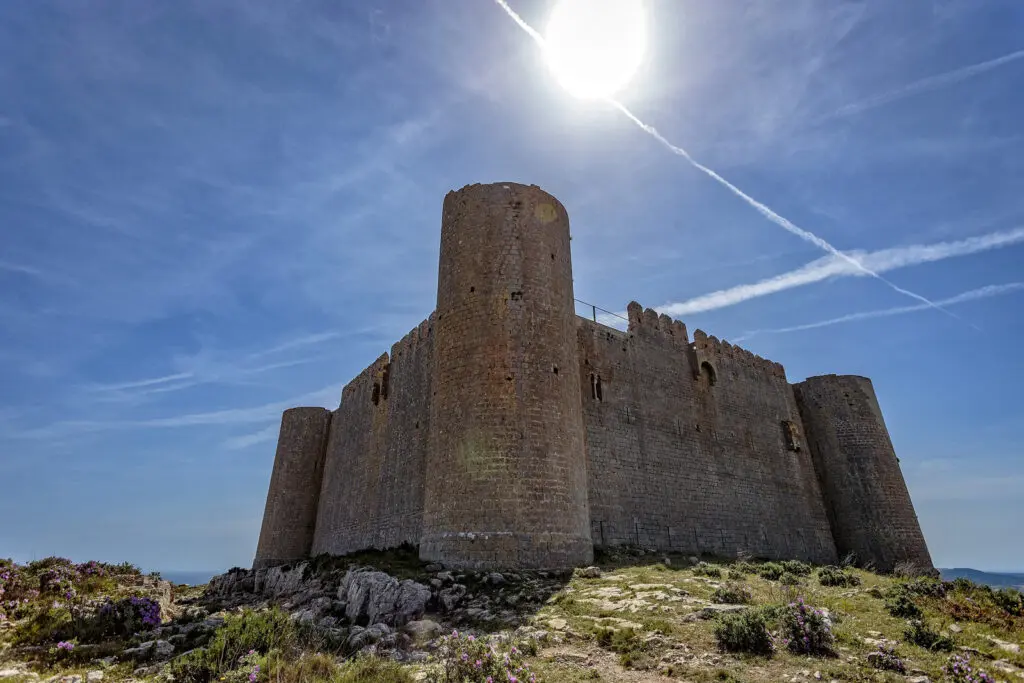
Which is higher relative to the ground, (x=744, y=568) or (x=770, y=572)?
(x=744, y=568)

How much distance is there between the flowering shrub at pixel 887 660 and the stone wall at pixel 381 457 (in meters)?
11.7

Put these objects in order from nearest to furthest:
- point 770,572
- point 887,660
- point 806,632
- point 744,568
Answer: point 887,660
point 806,632
point 770,572
point 744,568

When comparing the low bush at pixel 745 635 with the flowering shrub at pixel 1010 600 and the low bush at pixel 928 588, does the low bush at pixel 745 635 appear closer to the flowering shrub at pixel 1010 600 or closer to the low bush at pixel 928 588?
the low bush at pixel 928 588

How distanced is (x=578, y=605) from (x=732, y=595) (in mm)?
2585

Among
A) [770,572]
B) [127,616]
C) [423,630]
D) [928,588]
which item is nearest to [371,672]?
[423,630]

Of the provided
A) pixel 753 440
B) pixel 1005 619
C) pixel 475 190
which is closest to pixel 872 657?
pixel 1005 619

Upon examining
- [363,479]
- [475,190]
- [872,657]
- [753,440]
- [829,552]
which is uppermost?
[475,190]

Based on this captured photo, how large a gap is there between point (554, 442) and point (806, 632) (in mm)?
6842

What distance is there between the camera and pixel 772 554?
20.7m

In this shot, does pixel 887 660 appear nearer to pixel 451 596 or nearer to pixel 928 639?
pixel 928 639

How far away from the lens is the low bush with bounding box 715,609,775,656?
6.95 m

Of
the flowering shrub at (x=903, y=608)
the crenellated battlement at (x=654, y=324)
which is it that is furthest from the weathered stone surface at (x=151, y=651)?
the crenellated battlement at (x=654, y=324)

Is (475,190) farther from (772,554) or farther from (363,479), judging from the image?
(772,554)

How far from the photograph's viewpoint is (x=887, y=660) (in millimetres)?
6340
